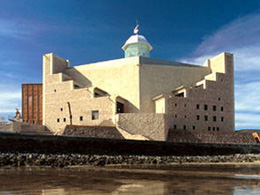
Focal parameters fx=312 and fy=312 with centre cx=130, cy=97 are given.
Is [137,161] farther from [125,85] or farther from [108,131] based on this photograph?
[125,85]

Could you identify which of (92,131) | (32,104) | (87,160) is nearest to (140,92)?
(92,131)

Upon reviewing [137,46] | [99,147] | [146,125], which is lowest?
[99,147]

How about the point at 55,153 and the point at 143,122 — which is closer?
the point at 55,153

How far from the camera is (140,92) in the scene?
39.1 meters

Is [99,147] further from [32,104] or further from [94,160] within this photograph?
[32,104]

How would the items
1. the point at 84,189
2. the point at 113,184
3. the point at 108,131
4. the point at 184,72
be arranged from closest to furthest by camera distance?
the point at 84,189 → the point at 113,184 → the point at 108,131 → the point at 184,72

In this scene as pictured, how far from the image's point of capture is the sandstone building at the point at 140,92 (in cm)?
3791

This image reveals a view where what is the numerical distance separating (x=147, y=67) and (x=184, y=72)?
5.66 metres

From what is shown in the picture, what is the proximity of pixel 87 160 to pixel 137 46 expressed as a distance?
86.9 feet

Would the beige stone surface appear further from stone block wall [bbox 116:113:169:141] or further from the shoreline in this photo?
the shoreline

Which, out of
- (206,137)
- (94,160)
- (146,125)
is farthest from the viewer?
(206,137)

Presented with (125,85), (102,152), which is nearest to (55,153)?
(102,152)

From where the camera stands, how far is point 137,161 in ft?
75.5

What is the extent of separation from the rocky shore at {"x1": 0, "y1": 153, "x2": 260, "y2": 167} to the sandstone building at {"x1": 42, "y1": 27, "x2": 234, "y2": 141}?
10239 mm
